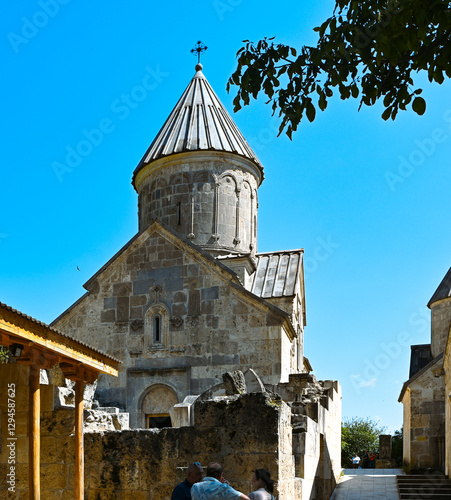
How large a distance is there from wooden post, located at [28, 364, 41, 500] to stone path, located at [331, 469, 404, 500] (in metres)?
7.24

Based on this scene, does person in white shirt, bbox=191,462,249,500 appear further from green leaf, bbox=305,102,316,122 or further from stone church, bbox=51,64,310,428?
stone church, bbox=51,64,310,428

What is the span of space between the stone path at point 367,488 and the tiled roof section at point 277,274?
188 inches

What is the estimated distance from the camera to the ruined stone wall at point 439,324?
78.1 feet

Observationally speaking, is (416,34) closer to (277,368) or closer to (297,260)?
(277,368)

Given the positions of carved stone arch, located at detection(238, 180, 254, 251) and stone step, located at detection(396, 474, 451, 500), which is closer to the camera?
stone step, located at detection(396, 474, 451, 500)

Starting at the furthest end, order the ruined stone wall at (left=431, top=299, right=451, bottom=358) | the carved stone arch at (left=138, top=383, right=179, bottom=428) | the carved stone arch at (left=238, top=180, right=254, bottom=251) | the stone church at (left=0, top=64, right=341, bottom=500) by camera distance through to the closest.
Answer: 1. the ruined stone wall at (left=431, top=299, right=451, bottom=358)
2. the carved stone arch at (left=238, top=180, right=254, bottom=251)
3. the carved stone arch at (left=138, top=383, right=179, bottom=428)
4. the stone church at (left=0, top=64, right=341, bottom=500)

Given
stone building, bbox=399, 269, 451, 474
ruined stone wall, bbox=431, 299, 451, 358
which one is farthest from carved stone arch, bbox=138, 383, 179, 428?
ruined stone wall, bbox=431, 299, 451, 358

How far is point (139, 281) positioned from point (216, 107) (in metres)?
6.88

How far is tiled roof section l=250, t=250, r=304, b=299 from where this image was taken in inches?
696

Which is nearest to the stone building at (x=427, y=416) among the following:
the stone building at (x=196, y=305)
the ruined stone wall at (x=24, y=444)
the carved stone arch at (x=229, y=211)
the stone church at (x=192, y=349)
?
the stone church at (x=192, y=349)

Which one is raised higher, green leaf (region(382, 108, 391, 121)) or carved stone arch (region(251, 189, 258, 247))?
carved stone arch (region(251, 189, 258, 247))

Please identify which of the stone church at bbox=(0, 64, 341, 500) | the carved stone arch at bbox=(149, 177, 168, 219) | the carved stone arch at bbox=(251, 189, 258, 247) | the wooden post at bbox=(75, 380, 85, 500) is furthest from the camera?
the carved stone arch at bbox=(251, 189, 258, 247)

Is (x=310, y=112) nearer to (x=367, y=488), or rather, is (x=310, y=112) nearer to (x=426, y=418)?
(x=367, y=488)

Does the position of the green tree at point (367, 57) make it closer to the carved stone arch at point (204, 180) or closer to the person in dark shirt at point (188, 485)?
the person in dark shirt at point (188, 485)
